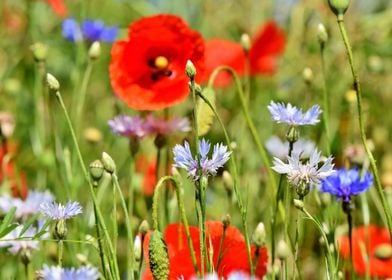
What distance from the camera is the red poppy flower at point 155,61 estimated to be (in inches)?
56.9

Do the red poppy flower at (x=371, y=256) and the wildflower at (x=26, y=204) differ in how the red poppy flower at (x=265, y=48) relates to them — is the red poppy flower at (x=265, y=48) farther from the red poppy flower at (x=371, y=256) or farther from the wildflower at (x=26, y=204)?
the wildflower at (x=26, y=204)

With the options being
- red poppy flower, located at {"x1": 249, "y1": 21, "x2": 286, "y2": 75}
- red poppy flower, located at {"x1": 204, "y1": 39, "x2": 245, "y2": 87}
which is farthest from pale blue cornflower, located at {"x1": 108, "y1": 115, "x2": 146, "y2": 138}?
red poppy flower, located at {"x1": 249, "y1": 21, "x2": 286, "y2": 75}

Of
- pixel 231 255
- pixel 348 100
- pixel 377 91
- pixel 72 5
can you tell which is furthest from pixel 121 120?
pixel 72 5

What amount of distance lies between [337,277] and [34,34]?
1299 mm

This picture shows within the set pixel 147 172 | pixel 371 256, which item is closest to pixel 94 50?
pixel 147 172

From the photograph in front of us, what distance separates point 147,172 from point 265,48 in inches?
26.0

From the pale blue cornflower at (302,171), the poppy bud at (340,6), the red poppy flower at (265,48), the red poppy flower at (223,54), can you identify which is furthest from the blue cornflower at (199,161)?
the red poppy flower at (265,48)

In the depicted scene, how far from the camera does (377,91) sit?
239 centimetres

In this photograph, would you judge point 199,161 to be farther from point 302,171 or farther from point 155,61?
point 155,61

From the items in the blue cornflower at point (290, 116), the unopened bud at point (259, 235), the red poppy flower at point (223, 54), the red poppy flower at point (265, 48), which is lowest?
the unopened bud at point (259, 235)

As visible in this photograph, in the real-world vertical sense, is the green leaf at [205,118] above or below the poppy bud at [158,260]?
above

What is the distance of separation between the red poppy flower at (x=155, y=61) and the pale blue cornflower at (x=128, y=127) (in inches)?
1.1

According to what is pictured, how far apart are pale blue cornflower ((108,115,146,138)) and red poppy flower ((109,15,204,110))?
0.03 meters

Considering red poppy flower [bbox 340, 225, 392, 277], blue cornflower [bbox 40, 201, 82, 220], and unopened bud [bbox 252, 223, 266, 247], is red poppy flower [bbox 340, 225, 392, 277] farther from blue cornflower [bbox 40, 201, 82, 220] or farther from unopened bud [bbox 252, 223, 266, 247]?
blue cornflower [bbox 40, 201, 82, 220]
